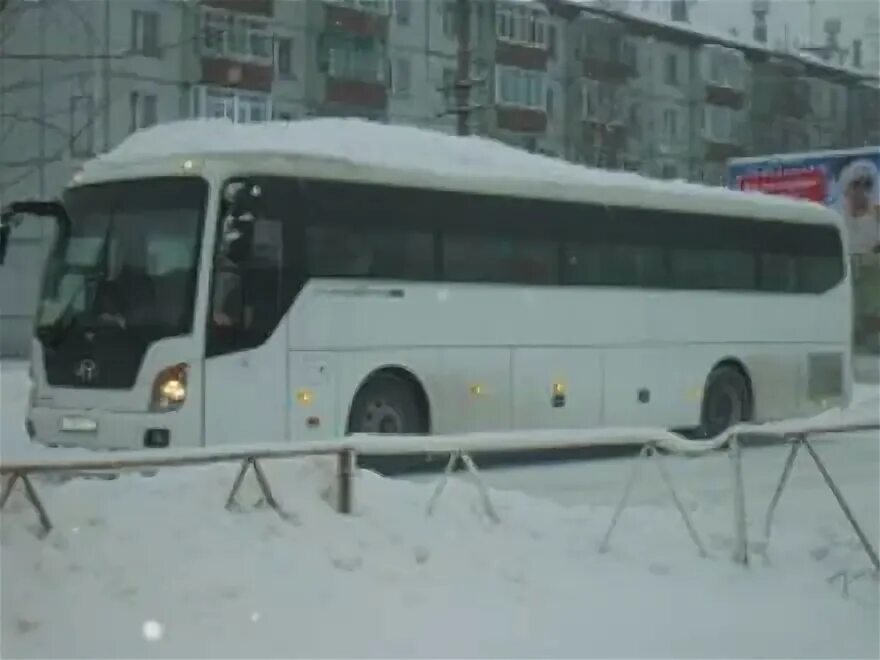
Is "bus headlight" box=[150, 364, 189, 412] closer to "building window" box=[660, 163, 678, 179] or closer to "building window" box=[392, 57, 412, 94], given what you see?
"building window" box=[392, 57, 412, 94]

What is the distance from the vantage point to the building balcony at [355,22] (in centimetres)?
4909

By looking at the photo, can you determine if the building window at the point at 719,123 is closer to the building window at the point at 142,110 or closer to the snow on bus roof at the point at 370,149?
the building window at the point at 142,110

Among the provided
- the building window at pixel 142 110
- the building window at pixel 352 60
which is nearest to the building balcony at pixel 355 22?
the building window at pixel 352 60

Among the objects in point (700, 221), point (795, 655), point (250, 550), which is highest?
point (700, 221)

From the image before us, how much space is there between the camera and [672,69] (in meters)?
63.3

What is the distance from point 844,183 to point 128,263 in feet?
80.4

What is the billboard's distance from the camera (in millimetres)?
34125

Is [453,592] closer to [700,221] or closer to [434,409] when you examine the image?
[434,409]

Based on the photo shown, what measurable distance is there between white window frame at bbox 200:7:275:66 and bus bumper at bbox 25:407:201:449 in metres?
31.2

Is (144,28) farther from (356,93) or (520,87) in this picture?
(520,87)

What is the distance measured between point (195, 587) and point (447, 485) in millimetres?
2399

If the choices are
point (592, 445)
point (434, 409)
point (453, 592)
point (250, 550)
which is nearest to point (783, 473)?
→ point (592, 445)

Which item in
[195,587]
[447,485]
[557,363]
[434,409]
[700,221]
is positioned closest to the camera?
[195,587]

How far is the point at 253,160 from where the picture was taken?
47.1 ft
